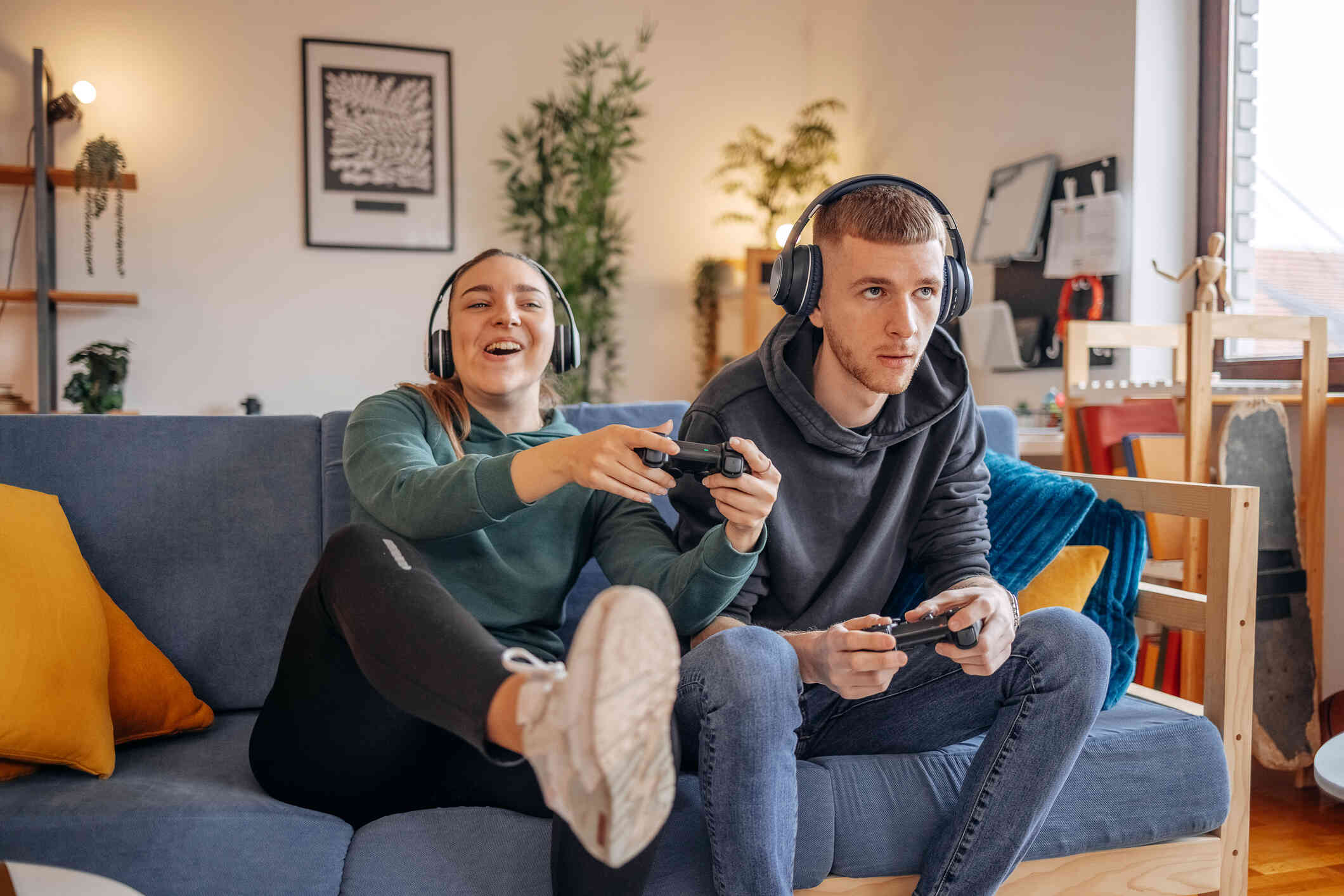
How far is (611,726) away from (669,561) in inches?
21.5

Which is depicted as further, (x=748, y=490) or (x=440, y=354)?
(x=440, y=354)

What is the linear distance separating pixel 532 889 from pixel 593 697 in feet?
1.60

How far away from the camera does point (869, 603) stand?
4.35 ft

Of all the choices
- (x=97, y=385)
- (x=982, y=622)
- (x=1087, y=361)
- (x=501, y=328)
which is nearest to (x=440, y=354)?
(x=501, y=328)

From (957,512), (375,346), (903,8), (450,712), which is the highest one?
(903,8)

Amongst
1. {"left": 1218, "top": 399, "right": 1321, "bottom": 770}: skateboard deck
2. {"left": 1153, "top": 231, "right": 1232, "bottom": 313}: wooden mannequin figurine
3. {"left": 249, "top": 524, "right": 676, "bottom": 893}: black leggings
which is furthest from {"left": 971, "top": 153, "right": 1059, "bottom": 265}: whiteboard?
{"left": 249, "top": 524, "right": 676, "bottom": 893}: black leggings

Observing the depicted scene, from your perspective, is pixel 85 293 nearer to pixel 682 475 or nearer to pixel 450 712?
pixel 682 475

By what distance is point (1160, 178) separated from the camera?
2.88 meters

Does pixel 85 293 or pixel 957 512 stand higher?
pixel 85 293

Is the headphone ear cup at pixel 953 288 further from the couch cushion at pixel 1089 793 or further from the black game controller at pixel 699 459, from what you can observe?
the couch cushion at pixel 1089 793

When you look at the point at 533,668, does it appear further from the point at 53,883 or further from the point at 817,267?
the point at 817,267

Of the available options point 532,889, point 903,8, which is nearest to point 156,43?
point 903,8

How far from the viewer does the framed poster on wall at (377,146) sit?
412 centimetres

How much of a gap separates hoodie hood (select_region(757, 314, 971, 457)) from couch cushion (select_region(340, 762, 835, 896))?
1.46 ft
